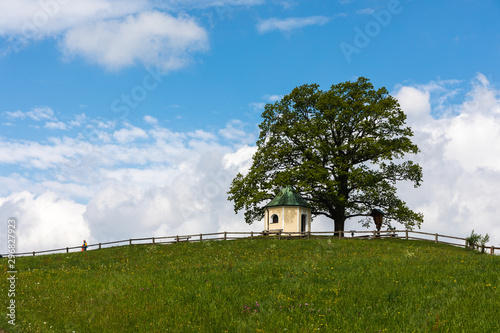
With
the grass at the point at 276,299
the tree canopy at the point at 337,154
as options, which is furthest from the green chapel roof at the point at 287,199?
the grass at the point at 276,299

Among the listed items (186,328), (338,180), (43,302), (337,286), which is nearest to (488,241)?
(338,180)

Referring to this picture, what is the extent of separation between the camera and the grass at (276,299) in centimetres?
1147

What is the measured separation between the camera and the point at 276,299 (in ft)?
44.0

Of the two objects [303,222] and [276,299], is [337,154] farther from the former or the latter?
[276,299]

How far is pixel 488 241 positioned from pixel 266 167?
20.2 metres

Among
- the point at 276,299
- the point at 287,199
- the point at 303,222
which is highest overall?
the point at 287,199

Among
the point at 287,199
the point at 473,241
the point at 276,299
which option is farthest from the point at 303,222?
the point at 276,299

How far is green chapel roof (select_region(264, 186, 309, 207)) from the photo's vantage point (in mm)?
40250

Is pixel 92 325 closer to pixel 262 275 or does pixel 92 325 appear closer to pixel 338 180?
pixel 262 275

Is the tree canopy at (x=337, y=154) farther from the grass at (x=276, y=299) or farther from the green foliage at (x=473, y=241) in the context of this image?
the grass at (x=276, y=299)

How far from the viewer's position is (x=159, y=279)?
1783 centimetres

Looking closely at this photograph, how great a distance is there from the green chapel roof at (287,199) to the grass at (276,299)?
2019 cm

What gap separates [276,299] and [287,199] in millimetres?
27267

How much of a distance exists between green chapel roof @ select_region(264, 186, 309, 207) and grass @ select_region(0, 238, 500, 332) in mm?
20194
